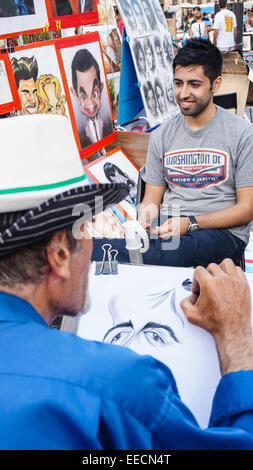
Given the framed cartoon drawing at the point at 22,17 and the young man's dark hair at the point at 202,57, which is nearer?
the framed cartoon drawing at the point at 22,17

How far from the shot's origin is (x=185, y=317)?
1155 millimetres

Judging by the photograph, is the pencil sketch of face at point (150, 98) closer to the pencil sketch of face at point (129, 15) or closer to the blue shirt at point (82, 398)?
the pencil sketch of face at point (129, 15)

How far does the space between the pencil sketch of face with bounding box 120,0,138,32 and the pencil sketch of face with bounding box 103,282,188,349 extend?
8.19 feet

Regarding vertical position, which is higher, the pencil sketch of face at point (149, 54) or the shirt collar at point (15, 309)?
the pencil sketch of face at point (149, 54)

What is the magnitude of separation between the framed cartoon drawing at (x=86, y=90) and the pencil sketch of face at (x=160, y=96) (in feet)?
2.19

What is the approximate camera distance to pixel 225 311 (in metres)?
1.04

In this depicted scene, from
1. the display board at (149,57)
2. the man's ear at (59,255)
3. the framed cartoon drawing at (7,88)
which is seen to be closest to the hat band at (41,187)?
the man's ear at (59,255)

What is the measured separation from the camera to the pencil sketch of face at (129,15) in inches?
121

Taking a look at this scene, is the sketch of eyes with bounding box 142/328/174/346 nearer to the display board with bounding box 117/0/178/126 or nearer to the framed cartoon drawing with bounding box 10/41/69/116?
the framed cartoon drawing with bounding box 10/41/69/116

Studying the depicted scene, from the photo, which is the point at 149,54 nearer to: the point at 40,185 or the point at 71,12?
the point at 71,12

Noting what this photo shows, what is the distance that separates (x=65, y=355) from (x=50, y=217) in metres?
0.24

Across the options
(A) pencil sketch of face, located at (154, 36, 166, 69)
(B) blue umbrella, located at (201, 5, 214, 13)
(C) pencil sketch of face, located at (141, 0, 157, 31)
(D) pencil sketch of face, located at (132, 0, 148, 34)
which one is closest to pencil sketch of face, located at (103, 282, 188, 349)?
(D) pencil sketch of face, located at (132, 0, 148, 34)

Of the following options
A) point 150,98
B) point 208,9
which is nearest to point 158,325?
point 150,98
